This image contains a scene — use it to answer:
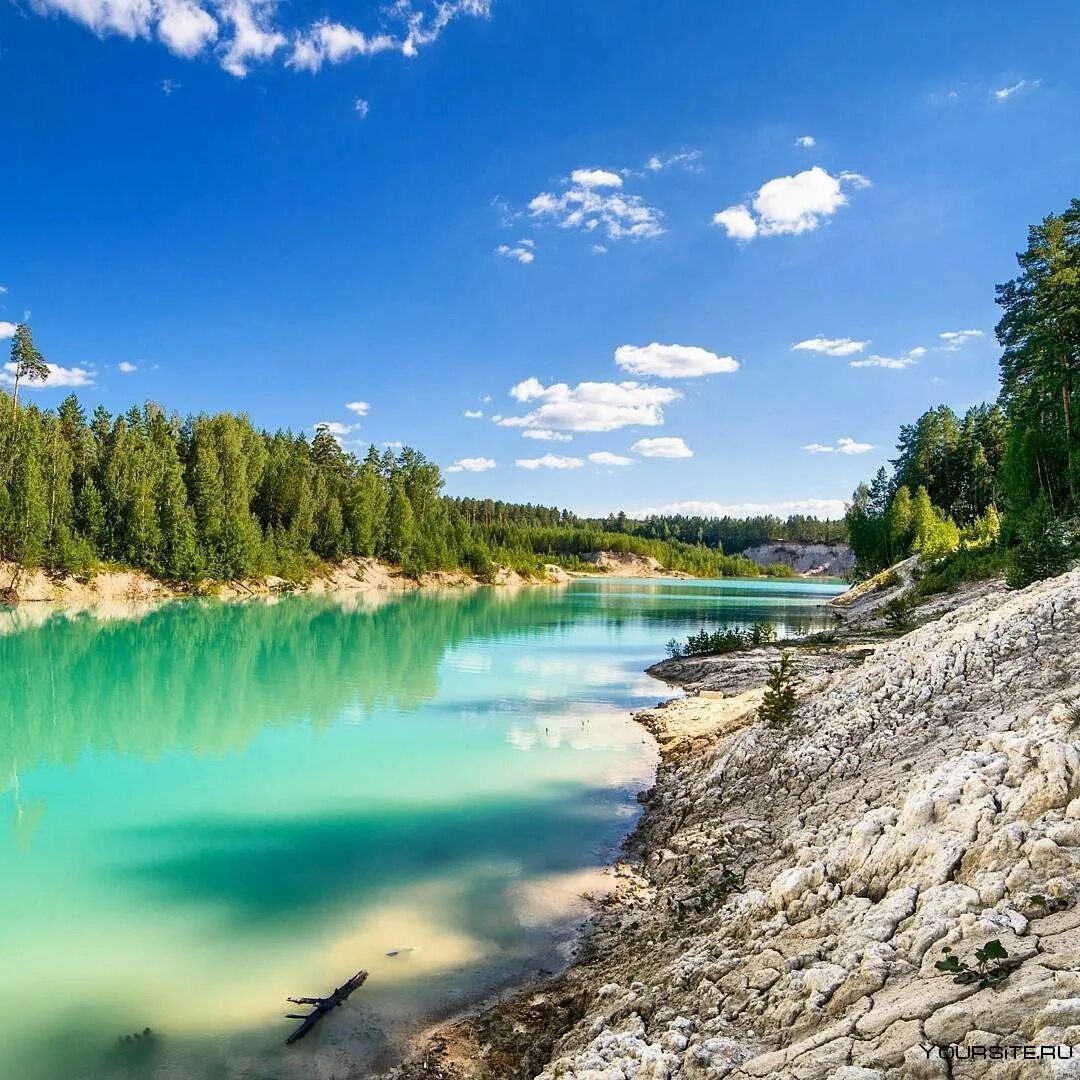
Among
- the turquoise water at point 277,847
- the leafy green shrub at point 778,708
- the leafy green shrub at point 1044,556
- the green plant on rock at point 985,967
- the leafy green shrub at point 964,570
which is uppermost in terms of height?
the leafy green shrub at point 1044,556

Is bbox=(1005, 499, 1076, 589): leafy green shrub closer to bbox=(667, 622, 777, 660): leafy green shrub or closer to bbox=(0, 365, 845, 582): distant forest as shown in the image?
bbox=(667, 622, 777, 660): leafy green shrub

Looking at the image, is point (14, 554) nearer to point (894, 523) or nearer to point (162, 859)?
point (162, 859)

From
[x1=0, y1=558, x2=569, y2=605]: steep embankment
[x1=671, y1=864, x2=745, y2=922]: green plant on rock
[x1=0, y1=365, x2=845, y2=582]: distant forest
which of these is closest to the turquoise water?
[x1=671, y1=864, x2=745, y2=922]: green plant on rock

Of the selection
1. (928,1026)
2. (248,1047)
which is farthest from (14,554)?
(928,1026)

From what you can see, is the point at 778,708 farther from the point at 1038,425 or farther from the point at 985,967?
the point at 1038,425

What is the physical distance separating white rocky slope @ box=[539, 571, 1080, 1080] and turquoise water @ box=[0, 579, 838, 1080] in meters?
2.58

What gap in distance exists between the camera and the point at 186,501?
290 feet

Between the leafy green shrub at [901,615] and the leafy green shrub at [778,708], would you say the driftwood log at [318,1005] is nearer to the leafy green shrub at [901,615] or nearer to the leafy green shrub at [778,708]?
the leafy green shrub at [778,708]

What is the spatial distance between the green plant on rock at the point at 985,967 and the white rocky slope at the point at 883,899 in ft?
0.24

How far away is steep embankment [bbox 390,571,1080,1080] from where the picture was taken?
16.9 feet

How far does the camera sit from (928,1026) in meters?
4.82

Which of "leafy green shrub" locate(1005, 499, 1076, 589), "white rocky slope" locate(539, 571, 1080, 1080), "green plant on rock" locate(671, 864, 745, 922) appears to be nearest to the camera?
"white rocky slope" locate(539, 571, 1080, 1080)

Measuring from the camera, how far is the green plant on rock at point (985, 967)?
513 cm

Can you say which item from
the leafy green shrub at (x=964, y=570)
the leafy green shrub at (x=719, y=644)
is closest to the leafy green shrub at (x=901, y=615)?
the leafy green shrub at (x=964, y=570)
